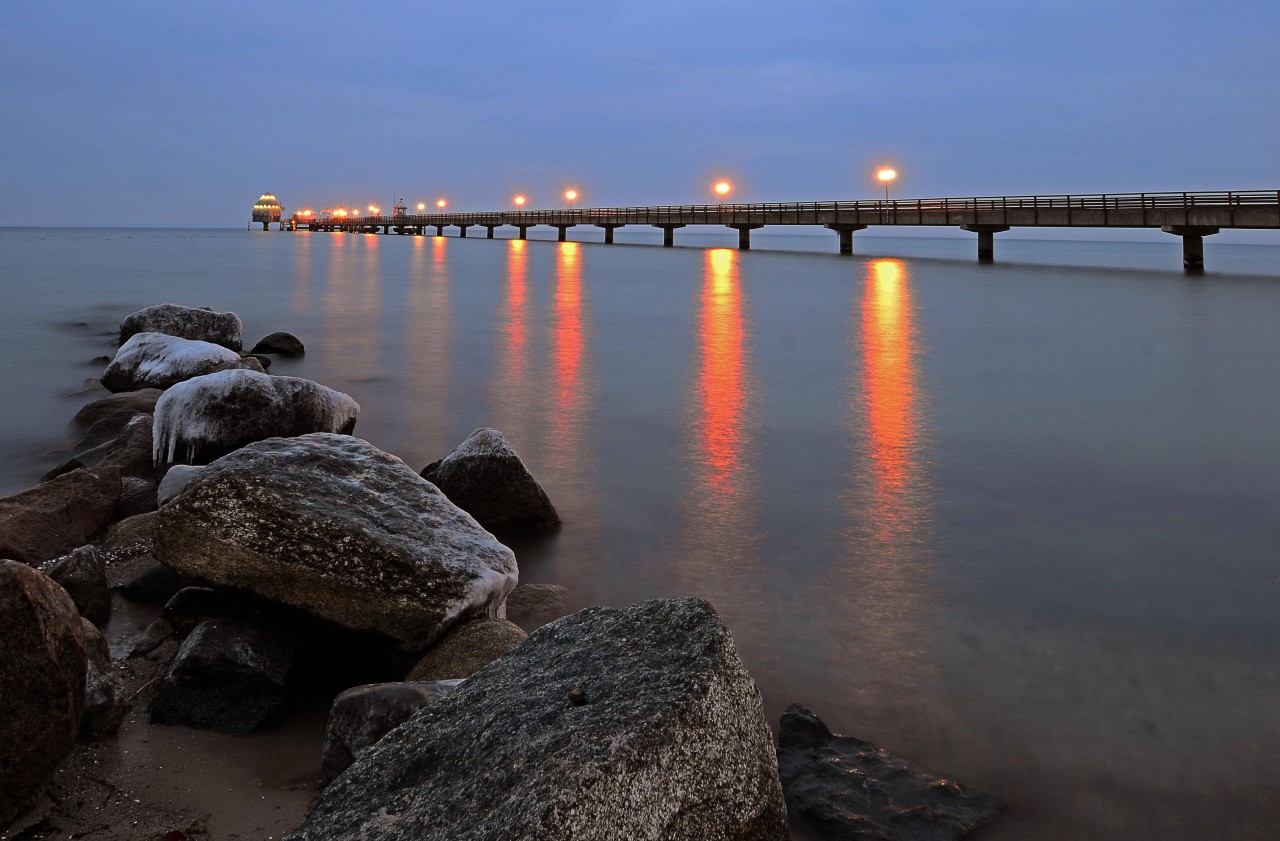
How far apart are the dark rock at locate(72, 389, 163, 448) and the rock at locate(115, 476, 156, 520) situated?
2.71 metres

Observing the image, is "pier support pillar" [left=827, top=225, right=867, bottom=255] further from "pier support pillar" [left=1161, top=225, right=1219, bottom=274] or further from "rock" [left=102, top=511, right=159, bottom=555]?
"rock" [left=102, top=511, right=159, bottom=555]

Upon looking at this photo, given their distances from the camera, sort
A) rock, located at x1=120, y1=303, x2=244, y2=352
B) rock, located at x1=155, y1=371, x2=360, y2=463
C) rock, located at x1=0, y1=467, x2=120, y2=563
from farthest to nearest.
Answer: rock, located at x1=120, y1=303, x2=244, y2=352
rock, located at x1=155, y1=371, x2=360, y2=463
rock, located at x1=0, y1=467, x2=120, y2=563

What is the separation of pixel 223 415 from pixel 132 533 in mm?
2172

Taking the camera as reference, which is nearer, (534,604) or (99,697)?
(99,697)

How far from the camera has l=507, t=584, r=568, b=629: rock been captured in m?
5.91

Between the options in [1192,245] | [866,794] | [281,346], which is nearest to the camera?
[866,794]

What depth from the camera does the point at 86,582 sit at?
538cm

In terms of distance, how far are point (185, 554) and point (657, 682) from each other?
2.89m

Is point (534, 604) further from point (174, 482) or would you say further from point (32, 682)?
point (32, 682)

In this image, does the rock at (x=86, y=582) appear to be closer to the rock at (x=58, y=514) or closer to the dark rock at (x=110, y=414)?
the rock at (x=58, y=514)

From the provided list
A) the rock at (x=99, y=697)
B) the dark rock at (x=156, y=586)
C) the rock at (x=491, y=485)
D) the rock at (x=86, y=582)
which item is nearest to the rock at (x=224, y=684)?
the rock at (x=99, y=697)

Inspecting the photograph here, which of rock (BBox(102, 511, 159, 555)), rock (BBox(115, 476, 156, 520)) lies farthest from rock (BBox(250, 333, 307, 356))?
rock (BBox(102, 511, 159, 555))

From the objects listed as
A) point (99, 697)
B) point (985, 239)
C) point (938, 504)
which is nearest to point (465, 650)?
point (99, 697)

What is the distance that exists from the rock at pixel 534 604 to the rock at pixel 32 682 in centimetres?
250
